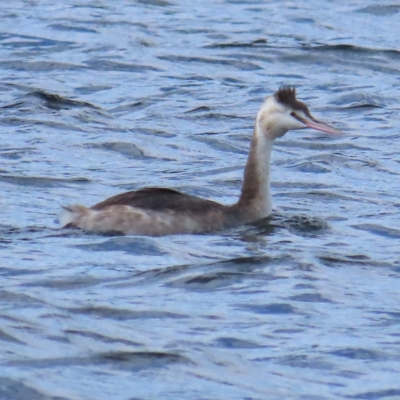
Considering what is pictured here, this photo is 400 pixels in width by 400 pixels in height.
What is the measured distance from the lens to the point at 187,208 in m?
9.66

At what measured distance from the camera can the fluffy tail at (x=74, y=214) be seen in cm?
959

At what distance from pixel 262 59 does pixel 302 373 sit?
11446mm

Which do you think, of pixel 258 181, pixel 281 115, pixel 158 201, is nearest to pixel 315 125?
pixel 281 115

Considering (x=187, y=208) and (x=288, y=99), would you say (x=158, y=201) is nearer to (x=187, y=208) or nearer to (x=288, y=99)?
(x=187, y=208)

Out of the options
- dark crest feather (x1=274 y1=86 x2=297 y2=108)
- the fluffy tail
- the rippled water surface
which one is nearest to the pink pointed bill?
dark crest feather (x1=274 y1=86 x2=297 y2=108)

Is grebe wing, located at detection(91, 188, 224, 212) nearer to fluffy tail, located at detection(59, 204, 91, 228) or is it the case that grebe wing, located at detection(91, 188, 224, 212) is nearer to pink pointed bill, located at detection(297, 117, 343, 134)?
fluffy tail, located at detection(59, 204, 91, 228)

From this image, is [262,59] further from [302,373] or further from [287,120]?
[302,373]

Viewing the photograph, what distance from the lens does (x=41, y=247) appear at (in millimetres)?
9203

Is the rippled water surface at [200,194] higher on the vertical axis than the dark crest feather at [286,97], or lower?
lower

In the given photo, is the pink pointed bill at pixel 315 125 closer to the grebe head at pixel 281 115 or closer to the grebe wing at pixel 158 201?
the grebe head at pixel 281 115

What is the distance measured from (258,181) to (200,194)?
1.32 meters

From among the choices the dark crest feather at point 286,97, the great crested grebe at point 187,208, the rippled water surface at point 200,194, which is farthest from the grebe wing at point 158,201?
the dark crest feather at point 286,97

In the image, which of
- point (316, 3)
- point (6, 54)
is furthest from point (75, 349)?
point (316, 3)

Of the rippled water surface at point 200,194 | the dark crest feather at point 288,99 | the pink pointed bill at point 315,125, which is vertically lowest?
the rippled water surface at point 200,194
